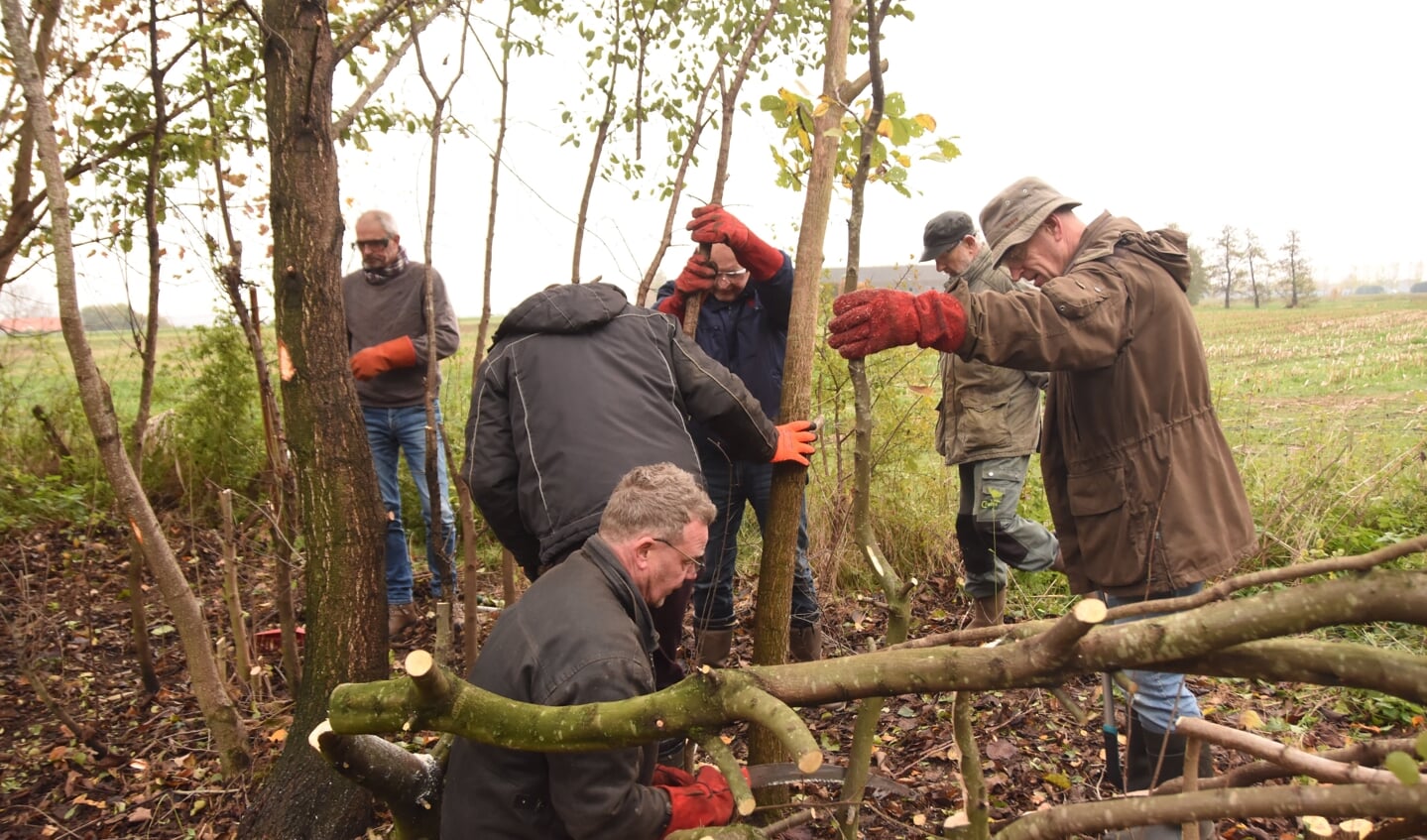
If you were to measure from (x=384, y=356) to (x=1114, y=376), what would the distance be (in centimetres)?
331

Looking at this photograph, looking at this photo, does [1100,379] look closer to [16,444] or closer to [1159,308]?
[1159,308]

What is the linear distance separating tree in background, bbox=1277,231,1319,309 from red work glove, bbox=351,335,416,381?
51.4m

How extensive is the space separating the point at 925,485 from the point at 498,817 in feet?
12.7

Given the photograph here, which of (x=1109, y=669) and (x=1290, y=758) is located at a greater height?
(x=1109, y=669)

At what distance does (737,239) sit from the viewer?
294 cm

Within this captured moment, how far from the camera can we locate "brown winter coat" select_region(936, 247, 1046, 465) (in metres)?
3.62

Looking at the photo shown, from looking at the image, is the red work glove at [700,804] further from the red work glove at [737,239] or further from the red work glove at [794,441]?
the red work glove at [737,239]

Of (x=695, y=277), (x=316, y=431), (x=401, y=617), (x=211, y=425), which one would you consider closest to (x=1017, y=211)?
(x=695, y=277)

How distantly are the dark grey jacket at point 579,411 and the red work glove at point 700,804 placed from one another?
75 centimetres

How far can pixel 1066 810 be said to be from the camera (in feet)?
3.83

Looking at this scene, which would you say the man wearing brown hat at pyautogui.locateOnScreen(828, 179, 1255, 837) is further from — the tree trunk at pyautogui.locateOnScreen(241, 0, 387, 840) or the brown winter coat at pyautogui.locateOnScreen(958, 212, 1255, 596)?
the tree trunk at pyautogui.locateOnScreen(241, 0, 387, 840)

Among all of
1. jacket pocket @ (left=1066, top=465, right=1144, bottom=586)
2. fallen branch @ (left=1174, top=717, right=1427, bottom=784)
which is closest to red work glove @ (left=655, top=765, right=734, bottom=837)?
fallen branch @ (left=1174, top=717, right=1427, bottom=784)

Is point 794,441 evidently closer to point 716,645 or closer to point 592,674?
point 592,674

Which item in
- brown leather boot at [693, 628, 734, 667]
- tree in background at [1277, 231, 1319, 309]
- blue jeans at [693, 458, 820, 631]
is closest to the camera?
blue jeans at [693, 458, 820, 631]
